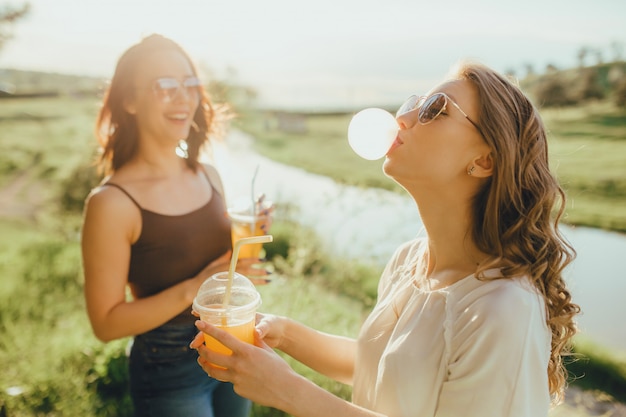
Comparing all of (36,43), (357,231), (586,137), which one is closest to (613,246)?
(586,137)

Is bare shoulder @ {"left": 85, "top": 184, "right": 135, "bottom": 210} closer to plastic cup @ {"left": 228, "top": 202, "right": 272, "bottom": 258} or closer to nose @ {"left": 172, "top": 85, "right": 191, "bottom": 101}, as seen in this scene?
plastic cup @ {"left": 228, "top": 202, "right": 272, "bottom": 258}

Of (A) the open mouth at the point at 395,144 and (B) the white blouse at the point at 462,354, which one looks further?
(A) the open mouth at the point at 395,144

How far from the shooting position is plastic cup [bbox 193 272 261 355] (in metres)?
1.57

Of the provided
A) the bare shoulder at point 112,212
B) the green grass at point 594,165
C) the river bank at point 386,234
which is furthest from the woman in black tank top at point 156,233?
the green grass at point 594,165

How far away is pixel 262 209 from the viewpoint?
2457mm

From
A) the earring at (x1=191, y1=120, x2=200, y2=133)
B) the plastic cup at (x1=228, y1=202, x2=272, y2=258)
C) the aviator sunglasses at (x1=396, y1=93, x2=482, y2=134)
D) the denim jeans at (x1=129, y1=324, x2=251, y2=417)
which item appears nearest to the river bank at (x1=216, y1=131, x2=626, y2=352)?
the earring at (x1=191, y1=120, x2=200, y2=133)

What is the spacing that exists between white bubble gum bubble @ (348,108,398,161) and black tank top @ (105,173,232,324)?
920 millimetres

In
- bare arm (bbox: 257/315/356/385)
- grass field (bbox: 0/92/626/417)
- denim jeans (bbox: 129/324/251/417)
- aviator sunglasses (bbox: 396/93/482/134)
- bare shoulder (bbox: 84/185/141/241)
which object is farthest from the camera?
grass field (bbox: 0/92/626/417)

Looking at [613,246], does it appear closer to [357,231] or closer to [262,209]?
[357,231]

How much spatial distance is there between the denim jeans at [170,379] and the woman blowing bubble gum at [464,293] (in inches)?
24.0

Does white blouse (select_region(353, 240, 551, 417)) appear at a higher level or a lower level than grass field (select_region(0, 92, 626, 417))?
higher

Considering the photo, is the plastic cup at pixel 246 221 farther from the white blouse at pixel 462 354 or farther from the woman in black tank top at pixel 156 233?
the white blouse at pixel 462 354

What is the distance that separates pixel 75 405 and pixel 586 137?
1165 cm

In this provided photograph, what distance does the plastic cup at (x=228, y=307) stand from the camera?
1.57 meters
